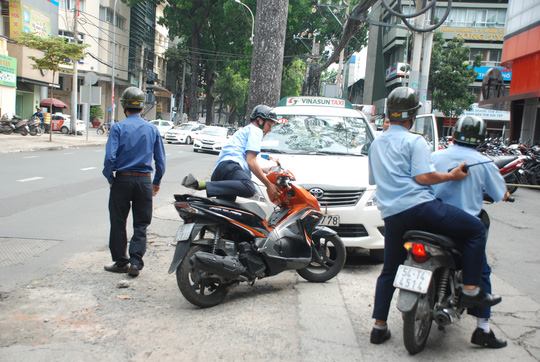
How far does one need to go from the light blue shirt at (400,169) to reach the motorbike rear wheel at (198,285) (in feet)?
5.10

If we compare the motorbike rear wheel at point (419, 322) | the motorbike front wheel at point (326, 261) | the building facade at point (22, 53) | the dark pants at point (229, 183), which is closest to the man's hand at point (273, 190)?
the dark pants at point (229, 183)

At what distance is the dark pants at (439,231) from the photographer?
3541 mm

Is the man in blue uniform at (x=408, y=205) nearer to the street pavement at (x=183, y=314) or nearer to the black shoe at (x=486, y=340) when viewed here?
the black shoe at (x=486, y=340)

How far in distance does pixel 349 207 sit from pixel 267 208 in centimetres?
87

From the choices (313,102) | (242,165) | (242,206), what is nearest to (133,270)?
(242,206)

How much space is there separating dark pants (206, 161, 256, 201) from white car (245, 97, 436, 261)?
76cm

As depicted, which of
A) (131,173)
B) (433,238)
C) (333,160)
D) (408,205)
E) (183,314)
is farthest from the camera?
(333,160)

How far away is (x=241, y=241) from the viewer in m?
4.72

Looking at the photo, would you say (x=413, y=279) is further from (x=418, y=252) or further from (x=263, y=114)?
(x=263, y=114)

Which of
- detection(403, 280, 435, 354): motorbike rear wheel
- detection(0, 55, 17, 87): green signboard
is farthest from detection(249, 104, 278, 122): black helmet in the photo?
detection(0, 55, 17, 87): green signboard

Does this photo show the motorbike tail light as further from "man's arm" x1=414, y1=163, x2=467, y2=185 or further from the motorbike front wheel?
the motorbike front wheel

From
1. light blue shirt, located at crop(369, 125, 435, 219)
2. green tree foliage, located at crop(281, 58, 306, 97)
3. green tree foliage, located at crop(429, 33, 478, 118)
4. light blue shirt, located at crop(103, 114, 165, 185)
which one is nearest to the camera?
light blue shirt, located at crop(369, 125, 435, 219)

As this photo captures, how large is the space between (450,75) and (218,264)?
3765 cm

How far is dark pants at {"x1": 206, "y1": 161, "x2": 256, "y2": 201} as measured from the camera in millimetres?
4926
